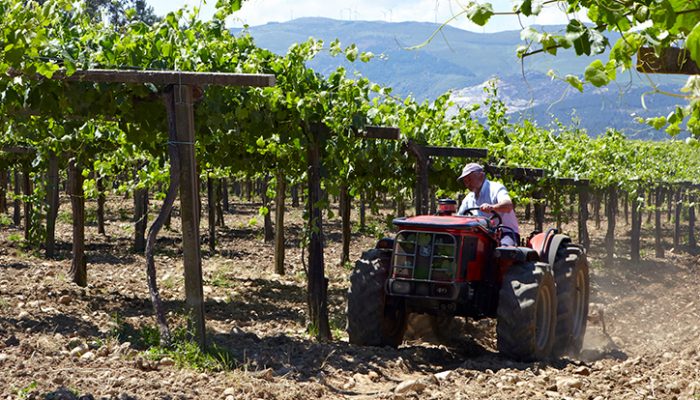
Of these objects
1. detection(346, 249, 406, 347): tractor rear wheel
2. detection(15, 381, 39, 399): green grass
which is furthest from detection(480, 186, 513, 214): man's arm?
detection(15, 381, 39, 399): green grass

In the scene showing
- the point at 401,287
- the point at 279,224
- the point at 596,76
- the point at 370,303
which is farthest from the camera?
the point at 279,224

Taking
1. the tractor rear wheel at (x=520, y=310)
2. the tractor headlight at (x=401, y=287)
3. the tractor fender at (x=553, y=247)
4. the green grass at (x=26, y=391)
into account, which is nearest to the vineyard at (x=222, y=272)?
the green grass at (x=26, y=391)

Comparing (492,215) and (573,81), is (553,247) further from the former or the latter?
(573,81)

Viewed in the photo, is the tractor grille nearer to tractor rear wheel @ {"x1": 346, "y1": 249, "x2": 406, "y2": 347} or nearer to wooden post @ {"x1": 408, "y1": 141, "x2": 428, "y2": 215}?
tractor rear wheel @ {"x1": 346, "y1": 249, "x2": 406, "y2": 347}

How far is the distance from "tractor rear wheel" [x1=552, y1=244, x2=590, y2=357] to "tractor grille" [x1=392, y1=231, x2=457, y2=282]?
1449 mm

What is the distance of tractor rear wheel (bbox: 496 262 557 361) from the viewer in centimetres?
650

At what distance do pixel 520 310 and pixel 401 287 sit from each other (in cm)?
95

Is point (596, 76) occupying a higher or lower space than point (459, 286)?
higher

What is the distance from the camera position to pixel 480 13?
246 cm

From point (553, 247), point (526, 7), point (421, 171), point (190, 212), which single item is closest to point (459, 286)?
point (553, 247)

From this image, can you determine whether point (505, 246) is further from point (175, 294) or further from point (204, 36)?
point (175, 294)

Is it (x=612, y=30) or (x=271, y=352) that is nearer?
(x=612, y=30)

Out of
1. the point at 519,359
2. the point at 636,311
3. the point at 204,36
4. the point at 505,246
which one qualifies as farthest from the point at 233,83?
the point at 636,311

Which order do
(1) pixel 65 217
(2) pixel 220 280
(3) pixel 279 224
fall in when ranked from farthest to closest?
(1) pixel 65 217 < (3) pixel 279 224 < (2) pixel 220 280
